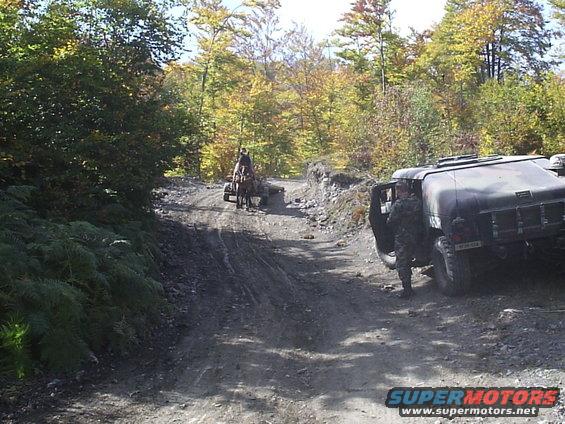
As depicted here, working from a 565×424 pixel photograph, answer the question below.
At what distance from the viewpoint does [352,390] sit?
5715mm

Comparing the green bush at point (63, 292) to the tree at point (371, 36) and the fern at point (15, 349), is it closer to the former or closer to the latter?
the fern at point (15, 349)

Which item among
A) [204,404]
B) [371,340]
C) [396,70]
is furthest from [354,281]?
[396,70]

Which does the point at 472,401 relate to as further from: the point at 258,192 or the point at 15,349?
the point at 258,192

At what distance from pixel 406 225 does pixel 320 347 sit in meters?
2.83

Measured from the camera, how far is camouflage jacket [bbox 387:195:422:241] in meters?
8.98

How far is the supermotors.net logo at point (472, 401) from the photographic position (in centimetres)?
485

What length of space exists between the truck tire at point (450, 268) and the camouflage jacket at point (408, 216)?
1.47ft

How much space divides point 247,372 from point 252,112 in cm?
2799

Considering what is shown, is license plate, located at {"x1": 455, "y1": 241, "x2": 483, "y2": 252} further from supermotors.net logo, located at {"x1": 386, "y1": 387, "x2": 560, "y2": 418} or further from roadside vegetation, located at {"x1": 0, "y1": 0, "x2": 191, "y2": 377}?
roadside vegetation, located at {"x1": 0, "y1": 0, "x2": 191, "y2": 377}

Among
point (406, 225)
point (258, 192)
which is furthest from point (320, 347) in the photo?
point (258, 192)

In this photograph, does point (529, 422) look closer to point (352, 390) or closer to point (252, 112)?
point (352, 390)

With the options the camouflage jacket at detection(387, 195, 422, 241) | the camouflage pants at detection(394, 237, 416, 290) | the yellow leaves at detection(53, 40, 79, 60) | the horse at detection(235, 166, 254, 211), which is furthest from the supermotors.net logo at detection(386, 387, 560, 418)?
the horse at detection(235, 166, 254, 211)

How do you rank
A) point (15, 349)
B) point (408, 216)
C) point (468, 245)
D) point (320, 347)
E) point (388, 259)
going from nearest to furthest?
point (15, 349)
point (320, 347)
point (468, 245)
point (408, 216)
point (388, 259)

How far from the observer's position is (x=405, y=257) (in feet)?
29.8
